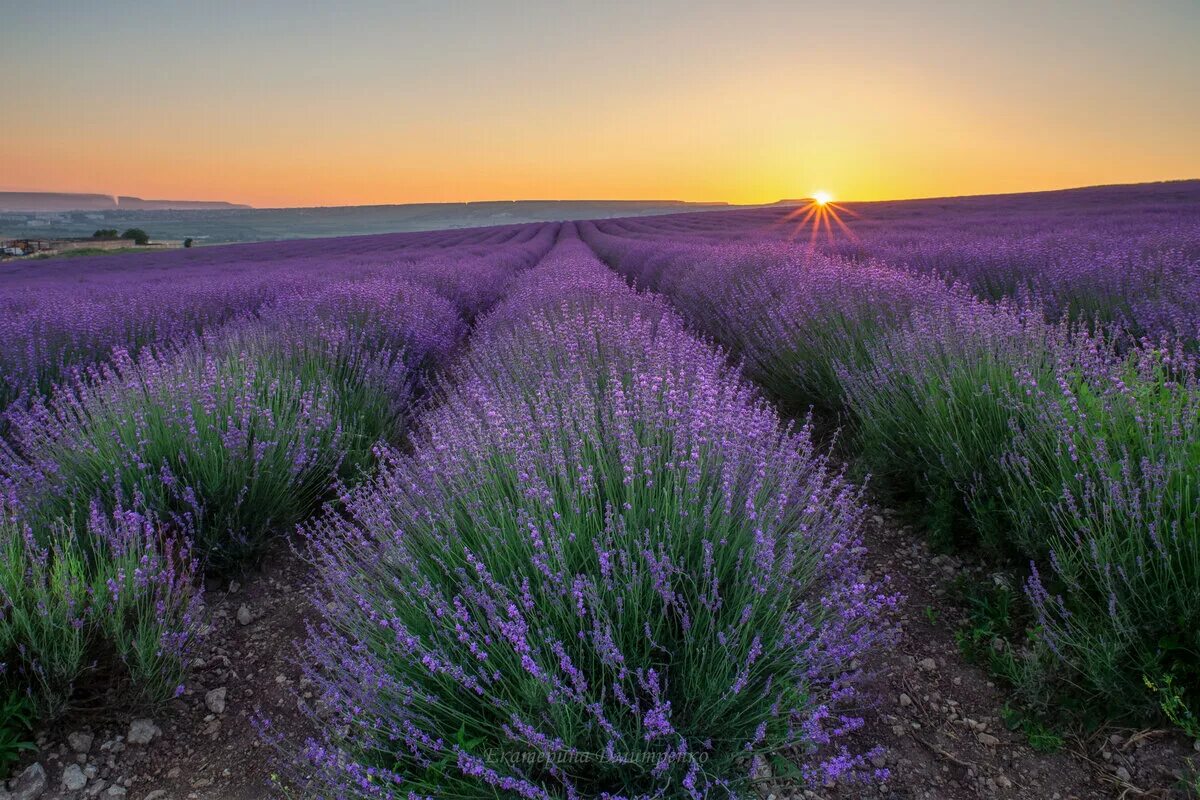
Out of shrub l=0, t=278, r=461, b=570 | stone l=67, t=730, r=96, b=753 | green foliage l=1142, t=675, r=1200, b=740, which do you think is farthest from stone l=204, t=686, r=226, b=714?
green foliage l=1142, t=675, r=1200, b=740

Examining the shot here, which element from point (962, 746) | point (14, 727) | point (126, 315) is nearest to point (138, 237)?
point (126, 315)

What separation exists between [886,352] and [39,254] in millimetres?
39940

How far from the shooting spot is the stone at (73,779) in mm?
1876

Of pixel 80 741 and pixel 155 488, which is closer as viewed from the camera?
pixel 80 741

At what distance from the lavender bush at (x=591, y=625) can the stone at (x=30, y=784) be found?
77 cm

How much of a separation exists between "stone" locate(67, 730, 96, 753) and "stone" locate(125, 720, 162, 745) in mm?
98

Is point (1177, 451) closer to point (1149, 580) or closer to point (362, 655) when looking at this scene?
point (1149, 580)

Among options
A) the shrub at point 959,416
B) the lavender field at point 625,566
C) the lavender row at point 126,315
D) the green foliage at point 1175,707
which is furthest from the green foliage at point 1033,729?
the lavender row at point 126,315

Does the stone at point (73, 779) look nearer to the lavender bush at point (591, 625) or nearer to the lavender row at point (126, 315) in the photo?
the lavender bush at point (591, 625)

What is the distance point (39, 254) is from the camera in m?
30.8

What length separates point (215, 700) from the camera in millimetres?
2232

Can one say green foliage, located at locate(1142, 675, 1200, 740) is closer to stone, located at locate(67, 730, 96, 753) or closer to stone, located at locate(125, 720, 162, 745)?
stone, located at locate(125, 720, 162, 745)

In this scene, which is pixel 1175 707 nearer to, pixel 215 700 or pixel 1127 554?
pixel 1127 554

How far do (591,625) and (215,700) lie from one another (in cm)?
150
